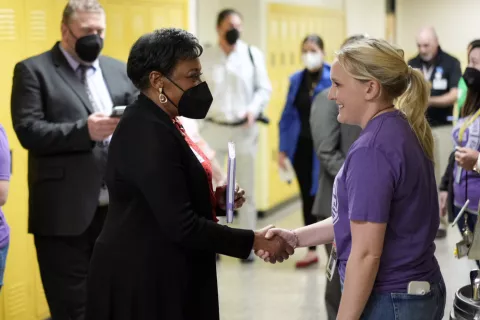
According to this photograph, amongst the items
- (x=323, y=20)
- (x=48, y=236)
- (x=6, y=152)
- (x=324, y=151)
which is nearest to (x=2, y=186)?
(x=6, y=152)

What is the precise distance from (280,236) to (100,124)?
134cm

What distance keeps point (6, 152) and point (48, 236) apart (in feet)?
2.25

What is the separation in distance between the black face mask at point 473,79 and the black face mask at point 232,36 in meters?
2.56

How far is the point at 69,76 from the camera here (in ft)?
12.9

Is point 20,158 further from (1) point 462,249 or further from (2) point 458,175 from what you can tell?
(1) point 462,249

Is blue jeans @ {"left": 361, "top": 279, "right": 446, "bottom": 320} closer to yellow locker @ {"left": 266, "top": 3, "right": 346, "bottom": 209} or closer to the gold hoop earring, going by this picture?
the gold hoop earring

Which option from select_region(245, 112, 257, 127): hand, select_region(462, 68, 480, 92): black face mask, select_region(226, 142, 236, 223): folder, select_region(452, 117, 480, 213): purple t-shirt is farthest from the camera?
select_region(245, 112, 257, 127): hand

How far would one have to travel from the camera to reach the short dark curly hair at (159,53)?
8.22 ft

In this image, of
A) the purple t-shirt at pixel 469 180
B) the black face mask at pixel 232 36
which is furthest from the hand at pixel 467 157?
the black face mask at pixel 232 36

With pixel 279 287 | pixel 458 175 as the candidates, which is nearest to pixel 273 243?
pixel 458 175

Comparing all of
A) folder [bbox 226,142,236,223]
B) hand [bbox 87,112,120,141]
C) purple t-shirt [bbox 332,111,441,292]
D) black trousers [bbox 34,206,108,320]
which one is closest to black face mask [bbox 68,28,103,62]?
hand [bbox 87,112,120,141]

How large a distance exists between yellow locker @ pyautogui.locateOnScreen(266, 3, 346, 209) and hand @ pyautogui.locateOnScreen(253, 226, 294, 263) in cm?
577

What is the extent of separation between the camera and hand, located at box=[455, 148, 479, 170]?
4.04 m

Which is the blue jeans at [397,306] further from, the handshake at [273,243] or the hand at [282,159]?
the hand at [282,159]
